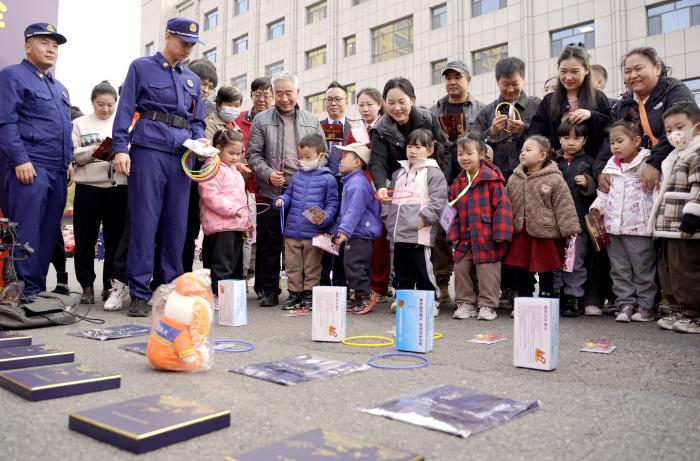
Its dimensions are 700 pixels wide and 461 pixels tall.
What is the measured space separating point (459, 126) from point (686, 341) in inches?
106

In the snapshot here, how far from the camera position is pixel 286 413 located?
183cm

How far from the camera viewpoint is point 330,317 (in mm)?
3229

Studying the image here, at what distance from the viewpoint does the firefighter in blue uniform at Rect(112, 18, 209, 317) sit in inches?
165

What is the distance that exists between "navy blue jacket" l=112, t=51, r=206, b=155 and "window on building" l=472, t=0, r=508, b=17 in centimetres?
1653

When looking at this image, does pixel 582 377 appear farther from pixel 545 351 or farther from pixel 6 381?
pixel 6 381

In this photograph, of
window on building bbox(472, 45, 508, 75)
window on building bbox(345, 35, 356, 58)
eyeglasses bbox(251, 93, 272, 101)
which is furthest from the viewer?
window on building bbox(345, 35, 356, 58)

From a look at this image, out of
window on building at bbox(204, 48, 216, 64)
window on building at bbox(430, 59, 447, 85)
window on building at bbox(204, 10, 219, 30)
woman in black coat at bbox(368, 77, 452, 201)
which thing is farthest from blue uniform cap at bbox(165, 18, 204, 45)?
window on building at bbox(204, 10, 219, 30)

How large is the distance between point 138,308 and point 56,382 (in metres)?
2.17

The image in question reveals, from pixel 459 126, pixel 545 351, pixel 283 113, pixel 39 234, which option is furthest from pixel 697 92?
pixel 39 234

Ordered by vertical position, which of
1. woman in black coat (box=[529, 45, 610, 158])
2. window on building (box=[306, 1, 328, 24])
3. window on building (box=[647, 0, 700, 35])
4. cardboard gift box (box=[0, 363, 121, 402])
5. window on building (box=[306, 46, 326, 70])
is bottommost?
cardboard gift box (box=[0, 363, 121, 402])

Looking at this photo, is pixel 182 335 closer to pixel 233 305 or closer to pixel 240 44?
pixel 233 305

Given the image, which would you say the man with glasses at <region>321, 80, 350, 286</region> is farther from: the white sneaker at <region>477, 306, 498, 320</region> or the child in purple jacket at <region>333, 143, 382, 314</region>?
the white sneaker at <region>477, 306, 498, 320</region>

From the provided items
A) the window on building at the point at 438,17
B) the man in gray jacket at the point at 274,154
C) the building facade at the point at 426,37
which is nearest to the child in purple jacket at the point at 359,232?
the man in gray jacket at the point at 274,154

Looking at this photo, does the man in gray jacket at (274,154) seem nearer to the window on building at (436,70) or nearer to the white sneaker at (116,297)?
the white sneaker at (116,297)
